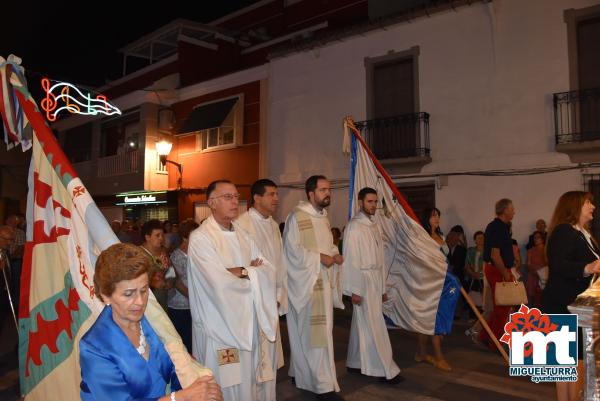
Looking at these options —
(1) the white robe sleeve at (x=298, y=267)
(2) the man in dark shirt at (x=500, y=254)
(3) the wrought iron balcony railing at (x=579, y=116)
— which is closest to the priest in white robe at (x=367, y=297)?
(1) the white robe sleeve at (x=298, y=267)

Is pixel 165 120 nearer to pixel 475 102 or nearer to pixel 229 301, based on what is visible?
pixel 475 102

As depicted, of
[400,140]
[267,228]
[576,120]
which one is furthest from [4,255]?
[576,120]

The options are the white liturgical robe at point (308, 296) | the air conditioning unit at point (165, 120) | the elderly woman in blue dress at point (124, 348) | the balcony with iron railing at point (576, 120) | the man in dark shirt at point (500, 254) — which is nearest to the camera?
the elderly woman in blue dress at point (124, 348)

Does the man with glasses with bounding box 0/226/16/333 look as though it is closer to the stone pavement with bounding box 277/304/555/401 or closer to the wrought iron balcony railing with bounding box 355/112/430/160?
the stone pavement with bounding box 277/304/555/401

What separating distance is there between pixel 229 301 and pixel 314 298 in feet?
4.96

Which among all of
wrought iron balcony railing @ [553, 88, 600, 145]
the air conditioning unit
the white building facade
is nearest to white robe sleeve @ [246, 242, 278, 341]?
the white building facade

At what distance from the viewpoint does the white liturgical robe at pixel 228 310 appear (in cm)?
373

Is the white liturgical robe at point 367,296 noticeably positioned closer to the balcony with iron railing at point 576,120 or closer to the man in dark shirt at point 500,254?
the man in dark shirt at point 500,254

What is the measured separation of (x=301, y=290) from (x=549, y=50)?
8.50 meters

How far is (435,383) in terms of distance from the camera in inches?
207

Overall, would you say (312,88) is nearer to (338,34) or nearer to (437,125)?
(338,34)

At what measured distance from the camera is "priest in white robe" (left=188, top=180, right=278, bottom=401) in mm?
3730

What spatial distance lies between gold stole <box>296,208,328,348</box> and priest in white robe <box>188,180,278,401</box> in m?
0.97

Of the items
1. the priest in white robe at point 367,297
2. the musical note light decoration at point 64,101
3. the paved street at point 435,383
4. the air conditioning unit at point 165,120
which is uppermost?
the air conditioning unit at point 165,120
